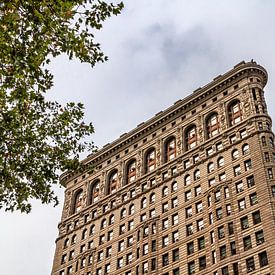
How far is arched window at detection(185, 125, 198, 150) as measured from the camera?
80.2 metres

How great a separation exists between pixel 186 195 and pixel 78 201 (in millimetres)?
26831

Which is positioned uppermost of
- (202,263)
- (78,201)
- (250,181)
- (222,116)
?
(222,116)

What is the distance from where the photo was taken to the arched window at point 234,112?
251ft

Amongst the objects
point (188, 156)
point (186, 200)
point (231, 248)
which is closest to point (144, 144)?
point (188, 156)

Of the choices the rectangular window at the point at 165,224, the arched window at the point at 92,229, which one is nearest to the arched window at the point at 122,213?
the arched window at the point at 92,229

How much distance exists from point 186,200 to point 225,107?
16.7m

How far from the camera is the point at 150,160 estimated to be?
85188mm

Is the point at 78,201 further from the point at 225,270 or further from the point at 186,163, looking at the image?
the point at 225,270

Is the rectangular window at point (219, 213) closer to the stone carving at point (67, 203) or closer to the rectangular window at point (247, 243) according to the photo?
the rectangular window at point (247, 243)

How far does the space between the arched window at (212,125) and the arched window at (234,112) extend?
2.47 m

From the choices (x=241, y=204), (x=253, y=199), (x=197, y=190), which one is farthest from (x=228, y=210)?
(x=197, y=190)

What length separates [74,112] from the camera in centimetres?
2267

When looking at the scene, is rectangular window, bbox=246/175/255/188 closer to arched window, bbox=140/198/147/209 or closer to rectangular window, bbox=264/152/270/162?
rectangular window, bbox=264/152/270/162

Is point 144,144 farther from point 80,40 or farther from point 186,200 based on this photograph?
point 80,40
